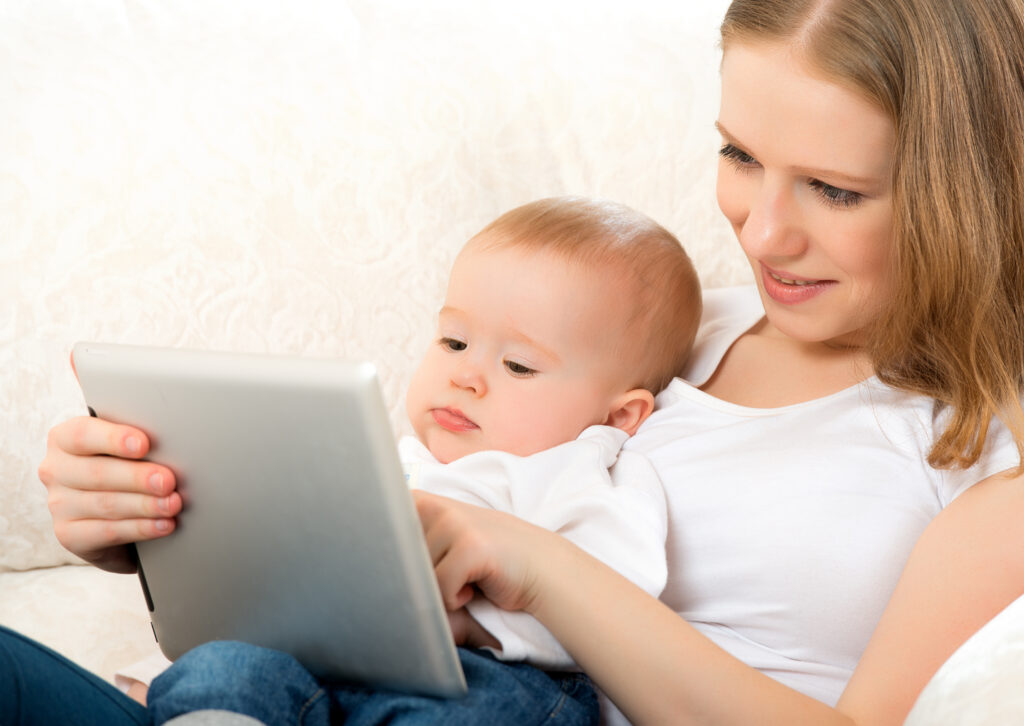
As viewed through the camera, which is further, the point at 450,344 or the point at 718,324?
Answer: the point at 718,324

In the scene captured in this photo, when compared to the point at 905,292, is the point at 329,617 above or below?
below

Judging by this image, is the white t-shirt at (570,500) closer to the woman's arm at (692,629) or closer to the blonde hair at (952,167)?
the woman's arm at (692,629)

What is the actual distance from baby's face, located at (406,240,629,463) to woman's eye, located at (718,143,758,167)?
199 millimetres

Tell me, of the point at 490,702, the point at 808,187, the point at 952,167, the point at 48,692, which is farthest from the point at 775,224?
the point at 48,692

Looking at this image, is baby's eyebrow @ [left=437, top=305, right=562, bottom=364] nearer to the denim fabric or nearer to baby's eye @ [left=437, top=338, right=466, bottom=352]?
baby's eye @ [left=437, top=338, right=466, bottom=352]

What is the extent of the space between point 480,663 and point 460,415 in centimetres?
39

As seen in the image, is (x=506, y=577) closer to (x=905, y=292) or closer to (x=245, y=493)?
(x=245, y=493)

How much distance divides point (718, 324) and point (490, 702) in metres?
0.69

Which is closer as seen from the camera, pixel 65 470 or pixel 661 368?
pixel 65 470

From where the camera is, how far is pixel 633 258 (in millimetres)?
1228

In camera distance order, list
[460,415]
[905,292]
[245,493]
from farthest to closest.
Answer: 1. [460,415]
2. [905,292]
3. [245,493]

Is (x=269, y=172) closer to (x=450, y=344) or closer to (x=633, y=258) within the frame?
(x=450, y=344)

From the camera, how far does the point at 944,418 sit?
1020mm

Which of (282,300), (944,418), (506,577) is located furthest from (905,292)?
(282,300)
